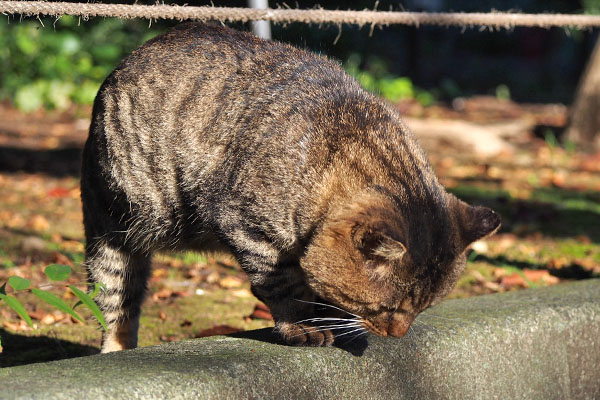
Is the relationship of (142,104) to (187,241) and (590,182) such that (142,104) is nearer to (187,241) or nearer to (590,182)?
(187,241)

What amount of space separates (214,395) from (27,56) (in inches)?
351

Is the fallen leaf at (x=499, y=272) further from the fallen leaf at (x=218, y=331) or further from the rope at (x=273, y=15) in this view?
the fallen leaf at (x=218, y=331)

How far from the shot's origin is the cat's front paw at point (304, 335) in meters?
2.74

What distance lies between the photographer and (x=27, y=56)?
10164 millimetres

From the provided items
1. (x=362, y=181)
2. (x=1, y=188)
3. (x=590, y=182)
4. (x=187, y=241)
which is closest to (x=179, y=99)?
(x=187, y=241)

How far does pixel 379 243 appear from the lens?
256cm

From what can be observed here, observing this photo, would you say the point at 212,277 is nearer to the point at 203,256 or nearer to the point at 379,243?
the point at 203,256

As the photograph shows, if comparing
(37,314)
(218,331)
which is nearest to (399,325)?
(218,331)

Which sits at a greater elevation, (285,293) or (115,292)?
(285,293)

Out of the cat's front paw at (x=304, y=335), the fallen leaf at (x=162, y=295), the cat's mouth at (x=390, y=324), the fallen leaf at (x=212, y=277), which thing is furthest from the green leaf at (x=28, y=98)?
the cat's mouth at (x=390, y=324)

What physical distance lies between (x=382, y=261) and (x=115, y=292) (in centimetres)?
130

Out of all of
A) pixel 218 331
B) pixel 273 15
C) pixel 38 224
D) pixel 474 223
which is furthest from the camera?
pixel 38 224

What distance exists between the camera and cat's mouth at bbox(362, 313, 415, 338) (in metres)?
2.77

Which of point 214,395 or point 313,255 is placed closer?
point 214,395
